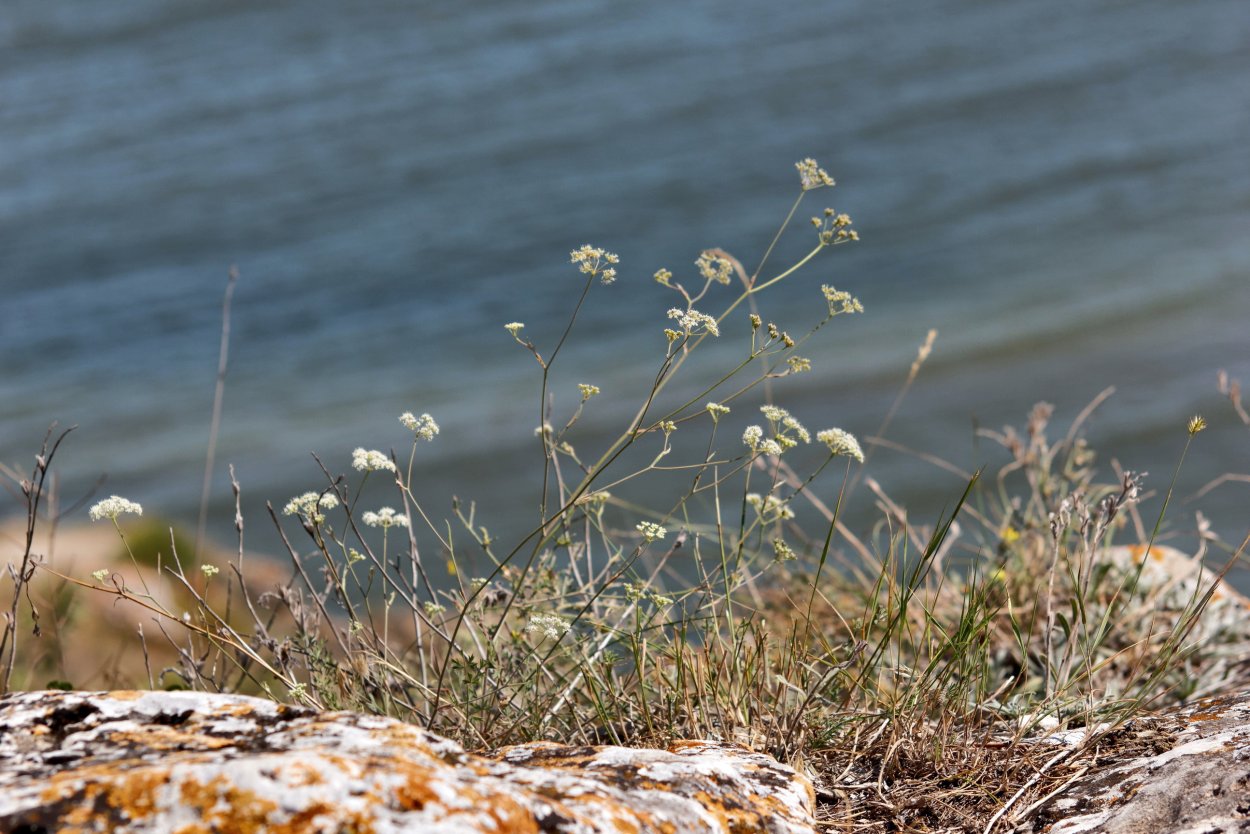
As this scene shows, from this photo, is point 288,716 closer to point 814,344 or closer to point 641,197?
point 814,344

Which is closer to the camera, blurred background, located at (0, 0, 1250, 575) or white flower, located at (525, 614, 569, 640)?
white flower, located at (525, 614, 569, 640)

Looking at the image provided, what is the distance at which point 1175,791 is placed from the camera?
1.85 meters

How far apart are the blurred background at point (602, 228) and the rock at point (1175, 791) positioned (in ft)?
12.0

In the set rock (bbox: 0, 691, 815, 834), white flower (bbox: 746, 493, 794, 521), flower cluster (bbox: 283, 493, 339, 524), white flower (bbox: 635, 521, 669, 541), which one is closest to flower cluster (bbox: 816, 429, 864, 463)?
white flower (bbox: 746, 493, 794, 521)

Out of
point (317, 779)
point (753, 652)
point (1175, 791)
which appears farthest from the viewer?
point (753, 652)

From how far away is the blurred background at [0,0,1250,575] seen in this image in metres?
7.48

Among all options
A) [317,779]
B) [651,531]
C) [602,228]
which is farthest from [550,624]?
[602,228]

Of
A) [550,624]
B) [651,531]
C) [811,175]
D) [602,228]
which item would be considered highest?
[811,175]

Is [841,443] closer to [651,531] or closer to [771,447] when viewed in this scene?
[771,447]

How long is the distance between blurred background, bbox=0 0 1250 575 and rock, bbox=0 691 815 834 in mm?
4367

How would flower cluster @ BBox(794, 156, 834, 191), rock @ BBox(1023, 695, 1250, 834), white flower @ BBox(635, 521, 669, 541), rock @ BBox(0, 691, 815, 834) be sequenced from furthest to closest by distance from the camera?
flower cluster @ BBox(794, 156, 834, 191) < white flower @ BBox(635, 521, 669, 541) < rock @ BBox(1023, 695, 1250, 834) < rock @ BBox(0, 691, 815, 834)

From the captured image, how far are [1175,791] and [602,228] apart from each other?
8.42 m

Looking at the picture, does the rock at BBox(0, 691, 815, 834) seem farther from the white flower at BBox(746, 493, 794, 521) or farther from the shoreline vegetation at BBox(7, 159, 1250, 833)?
the white flower at BBox(746, 493, 794, 521)

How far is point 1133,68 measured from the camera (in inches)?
445
